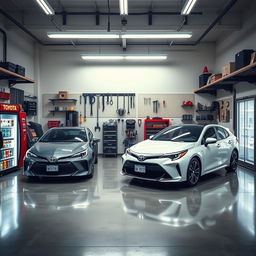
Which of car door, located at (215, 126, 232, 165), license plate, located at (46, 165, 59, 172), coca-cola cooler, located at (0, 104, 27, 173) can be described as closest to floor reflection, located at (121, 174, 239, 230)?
car door, located at (215, 126, 232, 165)

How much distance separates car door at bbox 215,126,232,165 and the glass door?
1.60 m

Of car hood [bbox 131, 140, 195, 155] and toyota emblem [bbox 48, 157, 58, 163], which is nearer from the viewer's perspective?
car hood [bbox 131, 140, 195, 155]

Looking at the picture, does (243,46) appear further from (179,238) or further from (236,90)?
(179,238)

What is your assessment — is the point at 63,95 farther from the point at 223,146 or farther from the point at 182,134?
the point at 223,146

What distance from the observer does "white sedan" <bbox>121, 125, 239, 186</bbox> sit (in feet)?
16.5

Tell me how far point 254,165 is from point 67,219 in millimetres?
5713

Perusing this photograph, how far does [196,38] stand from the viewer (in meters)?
10.2

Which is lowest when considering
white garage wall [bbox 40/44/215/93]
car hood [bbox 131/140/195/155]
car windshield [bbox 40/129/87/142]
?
car hood [bbox 131/140/195/155]

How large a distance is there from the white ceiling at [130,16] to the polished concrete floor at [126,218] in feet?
16.5

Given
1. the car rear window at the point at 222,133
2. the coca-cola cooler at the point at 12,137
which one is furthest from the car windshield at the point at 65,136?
the car rear window at the point at 222,133

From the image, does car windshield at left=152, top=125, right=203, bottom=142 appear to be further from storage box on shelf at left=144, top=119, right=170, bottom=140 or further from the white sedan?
storage box on shelf at left=144, top=119, right=170, bottom=140

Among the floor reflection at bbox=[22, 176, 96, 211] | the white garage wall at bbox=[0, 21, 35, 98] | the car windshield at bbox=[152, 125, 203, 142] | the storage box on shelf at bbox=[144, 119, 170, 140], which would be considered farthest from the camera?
the storage box on shelf at bbox=[144, 119, 170, 140]

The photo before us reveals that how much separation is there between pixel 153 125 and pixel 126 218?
7047 mm

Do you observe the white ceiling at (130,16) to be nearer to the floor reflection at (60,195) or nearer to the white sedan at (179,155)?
the white sedan at (179,155)
